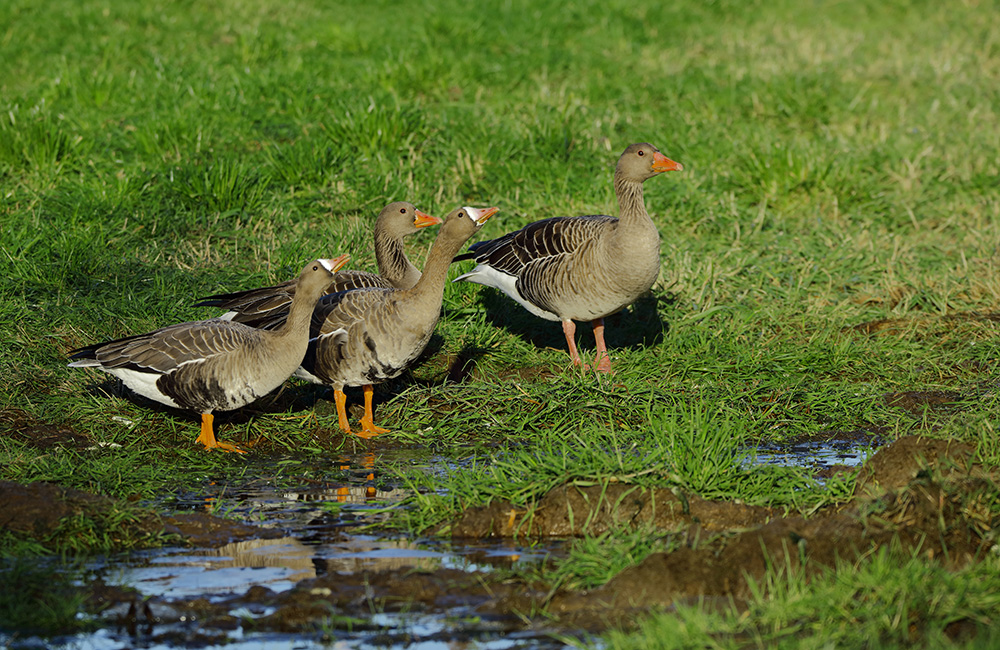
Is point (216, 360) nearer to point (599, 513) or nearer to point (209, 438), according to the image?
point (209, 438)

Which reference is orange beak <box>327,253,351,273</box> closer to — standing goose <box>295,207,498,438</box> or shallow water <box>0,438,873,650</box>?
standing goose <box>295,207,498,438</box>

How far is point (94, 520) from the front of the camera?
5328mm

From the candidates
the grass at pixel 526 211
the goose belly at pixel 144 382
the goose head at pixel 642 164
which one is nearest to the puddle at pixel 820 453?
the grass at pixel 526 211

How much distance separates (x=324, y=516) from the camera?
577 centimetres

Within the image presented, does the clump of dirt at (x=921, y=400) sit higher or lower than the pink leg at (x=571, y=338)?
lower

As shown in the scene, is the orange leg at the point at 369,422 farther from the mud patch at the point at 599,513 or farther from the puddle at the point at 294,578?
the mud patch at the point at 599,513

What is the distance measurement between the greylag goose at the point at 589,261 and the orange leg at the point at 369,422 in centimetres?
175

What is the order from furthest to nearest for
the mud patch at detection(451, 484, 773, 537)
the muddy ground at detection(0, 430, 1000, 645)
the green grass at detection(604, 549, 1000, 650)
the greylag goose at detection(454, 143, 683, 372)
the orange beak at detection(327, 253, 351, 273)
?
1. the greylag goose at detection(454, 143, 683, 372)
2. the orange beak at detection(327, 253, 351, 273)
3. the mud patch at detection(451, 484, 773, 537)
4. the muddy ground at detection(0, 430, 1000, 645)
5. the green grass at detection(604, 549, 1000, 650)

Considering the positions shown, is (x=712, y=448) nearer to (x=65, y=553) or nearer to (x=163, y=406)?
(x=65, y=553)

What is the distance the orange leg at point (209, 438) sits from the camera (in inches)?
277

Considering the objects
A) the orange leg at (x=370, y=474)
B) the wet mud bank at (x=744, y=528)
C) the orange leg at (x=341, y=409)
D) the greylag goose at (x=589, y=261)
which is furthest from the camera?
the greylag goose at (x=589, y=261)

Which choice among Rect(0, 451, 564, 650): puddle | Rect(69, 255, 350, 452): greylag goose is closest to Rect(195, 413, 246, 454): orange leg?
Rect(69, 255, 350, 452): greylag goose

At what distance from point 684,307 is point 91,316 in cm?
497

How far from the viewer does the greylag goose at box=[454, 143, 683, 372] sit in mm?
8117
